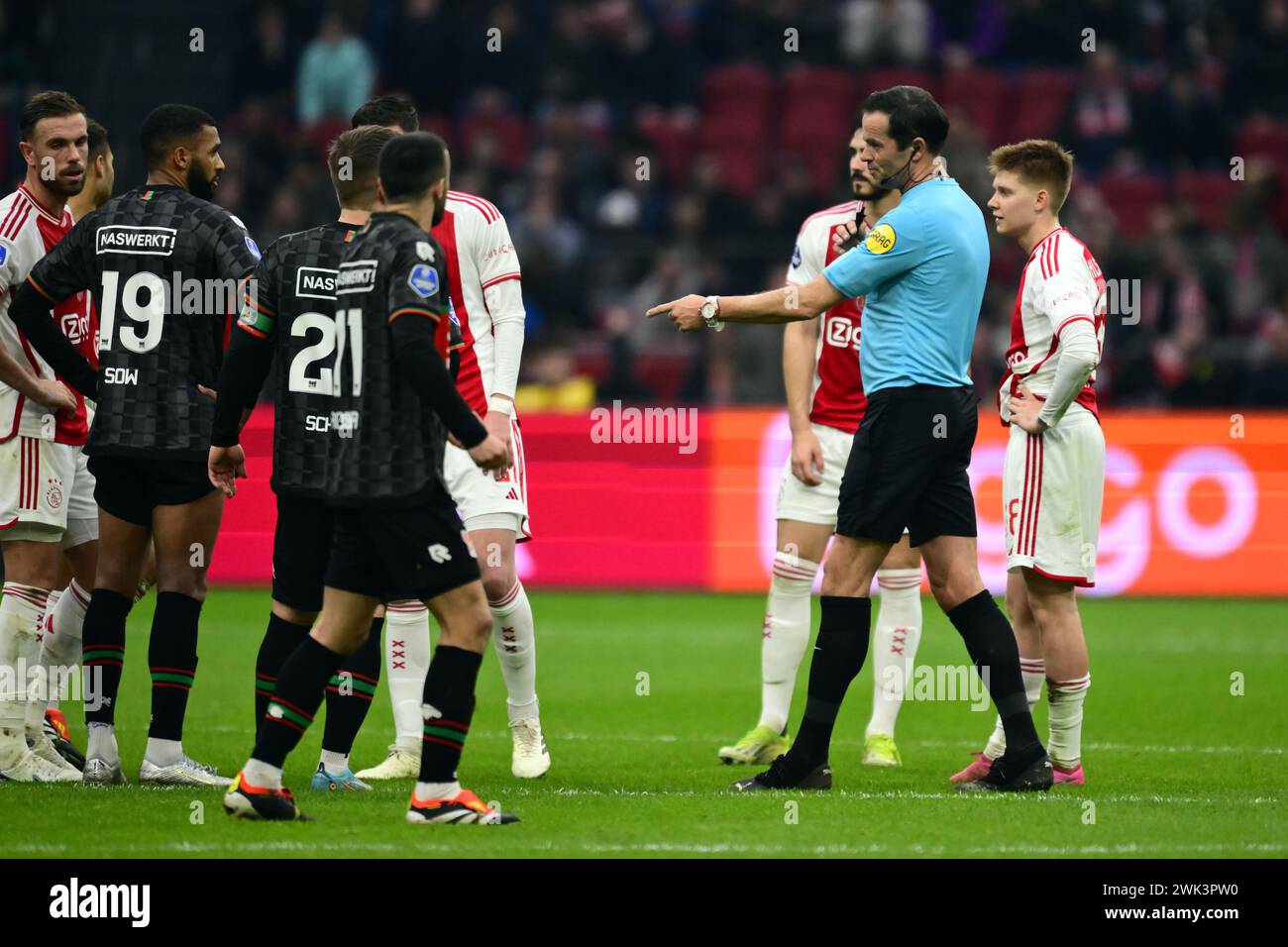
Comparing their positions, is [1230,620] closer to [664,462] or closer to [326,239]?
[664,462]

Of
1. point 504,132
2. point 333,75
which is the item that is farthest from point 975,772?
point 333,75

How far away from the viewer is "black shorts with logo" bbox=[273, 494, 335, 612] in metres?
6.14

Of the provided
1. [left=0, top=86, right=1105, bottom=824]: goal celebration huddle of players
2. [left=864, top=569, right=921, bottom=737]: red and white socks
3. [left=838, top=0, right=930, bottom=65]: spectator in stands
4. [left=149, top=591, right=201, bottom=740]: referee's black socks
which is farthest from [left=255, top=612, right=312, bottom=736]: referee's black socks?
[left=838, top=0, right=930, bottom=65]: spectator in stands

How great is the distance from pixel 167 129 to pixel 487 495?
190cm

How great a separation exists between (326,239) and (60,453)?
1853 mm

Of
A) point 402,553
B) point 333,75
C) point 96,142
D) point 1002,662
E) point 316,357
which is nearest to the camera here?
point 402,553

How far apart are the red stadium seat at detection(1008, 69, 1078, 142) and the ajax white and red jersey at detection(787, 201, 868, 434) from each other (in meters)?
12.4

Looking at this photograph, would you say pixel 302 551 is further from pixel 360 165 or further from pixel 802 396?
pixel 802 396

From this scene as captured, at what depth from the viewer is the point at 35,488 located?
23.1ft

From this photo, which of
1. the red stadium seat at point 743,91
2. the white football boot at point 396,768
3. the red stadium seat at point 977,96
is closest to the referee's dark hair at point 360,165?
the white football boot at point 396,768

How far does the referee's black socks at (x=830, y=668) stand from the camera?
6.61 meters

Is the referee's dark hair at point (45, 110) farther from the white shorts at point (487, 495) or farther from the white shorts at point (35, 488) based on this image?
→ the white shorts at point (487, 495)

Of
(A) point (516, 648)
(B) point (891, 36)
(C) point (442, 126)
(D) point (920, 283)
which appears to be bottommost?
(A) point (516, 648)

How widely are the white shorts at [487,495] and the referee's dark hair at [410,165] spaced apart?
1.69 metres
